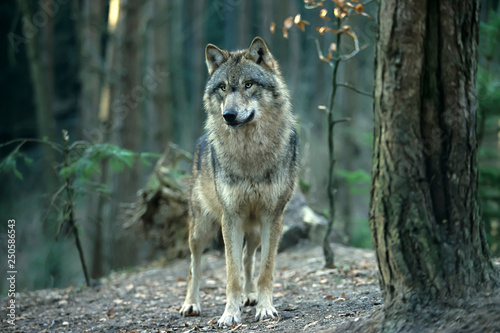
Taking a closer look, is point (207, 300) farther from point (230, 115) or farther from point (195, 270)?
point (230, 115)

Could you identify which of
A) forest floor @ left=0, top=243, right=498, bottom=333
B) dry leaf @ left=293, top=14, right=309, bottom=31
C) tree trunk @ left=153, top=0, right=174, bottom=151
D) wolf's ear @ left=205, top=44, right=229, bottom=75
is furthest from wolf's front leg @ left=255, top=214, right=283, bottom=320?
tree trunk @ left=153, top=0, right=174, bottom=151

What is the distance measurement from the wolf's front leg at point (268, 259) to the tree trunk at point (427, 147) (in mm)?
1864

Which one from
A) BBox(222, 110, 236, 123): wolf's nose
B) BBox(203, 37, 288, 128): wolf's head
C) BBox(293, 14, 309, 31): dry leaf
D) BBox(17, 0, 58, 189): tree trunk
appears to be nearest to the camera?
BBox(222, 110, 236, 123): wolf's nose

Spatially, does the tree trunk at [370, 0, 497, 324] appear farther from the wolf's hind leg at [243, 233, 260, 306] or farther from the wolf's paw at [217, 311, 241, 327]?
the wolf's hind leg at [243, 233, 260, 306]

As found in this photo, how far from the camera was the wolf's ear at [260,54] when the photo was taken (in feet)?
17.5

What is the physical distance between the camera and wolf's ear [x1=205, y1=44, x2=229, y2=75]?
5.48 meters

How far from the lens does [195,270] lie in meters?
5.79

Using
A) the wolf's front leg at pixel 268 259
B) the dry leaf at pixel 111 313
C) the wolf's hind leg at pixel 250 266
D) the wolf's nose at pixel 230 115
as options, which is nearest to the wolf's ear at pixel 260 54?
the wolf's nose at pixel 230 115

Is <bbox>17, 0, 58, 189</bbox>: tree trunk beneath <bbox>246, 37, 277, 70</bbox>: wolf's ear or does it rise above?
above

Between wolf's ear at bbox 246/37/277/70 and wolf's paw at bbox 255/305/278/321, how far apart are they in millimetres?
2506

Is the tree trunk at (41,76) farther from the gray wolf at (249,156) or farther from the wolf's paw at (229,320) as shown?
the wolf's paw at (229,320)

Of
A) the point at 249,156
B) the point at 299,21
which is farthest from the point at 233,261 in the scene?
the point at 299,21

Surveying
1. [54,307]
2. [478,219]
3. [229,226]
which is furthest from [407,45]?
[54,307]

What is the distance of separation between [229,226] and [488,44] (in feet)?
20.1
